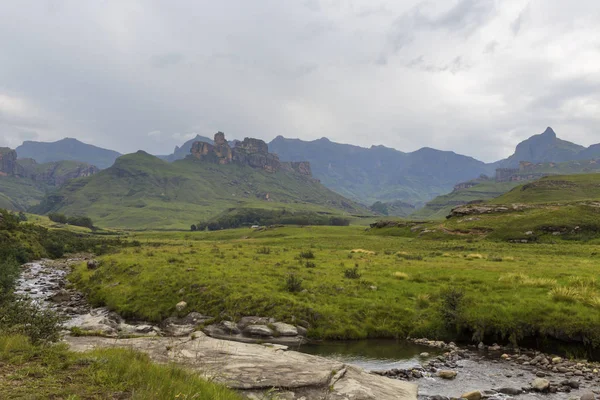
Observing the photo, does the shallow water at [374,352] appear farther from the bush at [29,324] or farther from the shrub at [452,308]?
the bush at [29,324]

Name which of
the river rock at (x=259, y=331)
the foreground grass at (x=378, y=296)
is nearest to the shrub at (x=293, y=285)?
the foreground grass at (x=378, y=296)

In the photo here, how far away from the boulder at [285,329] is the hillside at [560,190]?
178 metres

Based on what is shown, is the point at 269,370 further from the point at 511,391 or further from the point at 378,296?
the point at 378,296

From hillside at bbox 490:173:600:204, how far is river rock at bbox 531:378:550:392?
176 metres

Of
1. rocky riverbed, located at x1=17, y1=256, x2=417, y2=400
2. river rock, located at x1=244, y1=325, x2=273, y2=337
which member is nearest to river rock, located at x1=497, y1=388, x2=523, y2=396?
rocky riverbed, located at x1=17, y1=256, x2=417, y2=400

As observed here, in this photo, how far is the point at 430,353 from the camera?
69.1ft

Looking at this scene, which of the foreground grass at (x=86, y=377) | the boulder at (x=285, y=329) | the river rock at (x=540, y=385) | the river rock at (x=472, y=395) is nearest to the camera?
the foreground grass at (x=86, y=377)

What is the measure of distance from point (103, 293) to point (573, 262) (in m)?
51.7

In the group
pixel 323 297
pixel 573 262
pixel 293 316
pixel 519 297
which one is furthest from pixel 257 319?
pixel 573 262

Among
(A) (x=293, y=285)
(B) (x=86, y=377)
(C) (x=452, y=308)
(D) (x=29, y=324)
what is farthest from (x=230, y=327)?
(C) (x=452, y=308)

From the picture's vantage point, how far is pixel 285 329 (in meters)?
23.5

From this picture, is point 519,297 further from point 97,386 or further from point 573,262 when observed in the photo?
point 97,386

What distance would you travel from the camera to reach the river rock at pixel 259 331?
23.2m

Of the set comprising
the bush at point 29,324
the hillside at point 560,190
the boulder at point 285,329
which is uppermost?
Result: the hillside at point 560,190
